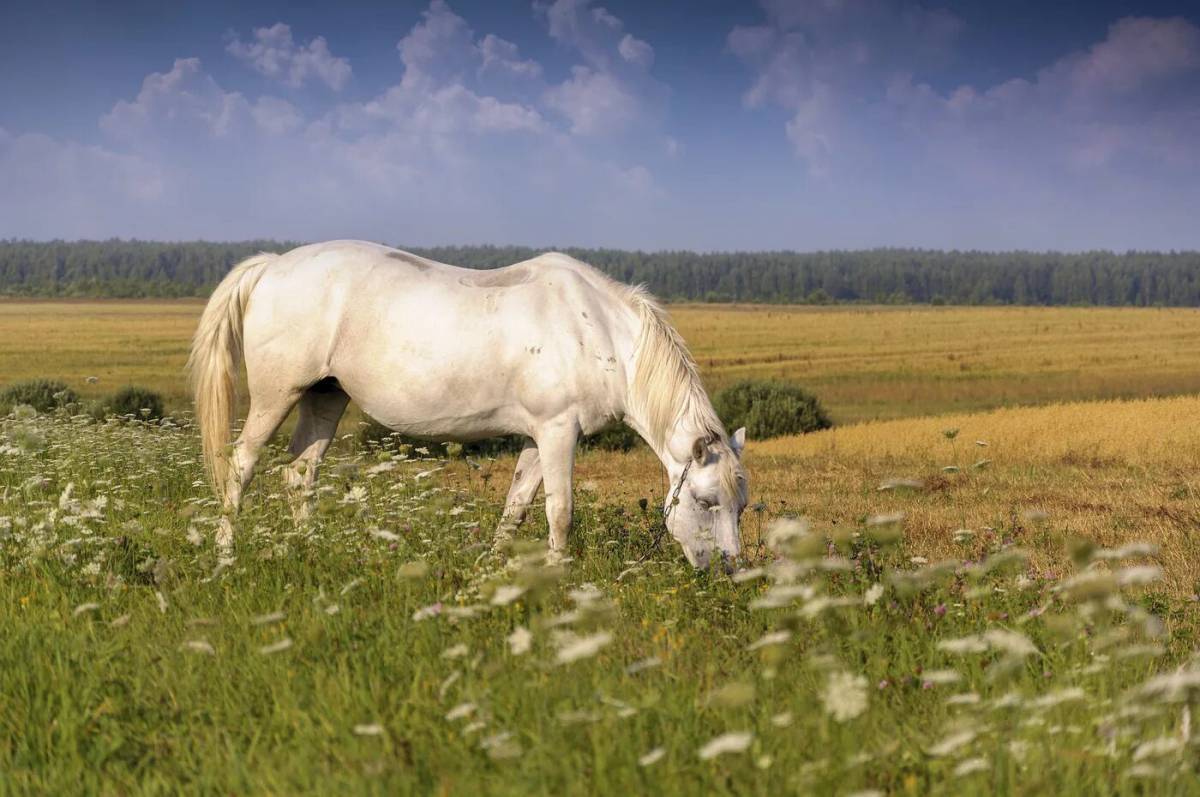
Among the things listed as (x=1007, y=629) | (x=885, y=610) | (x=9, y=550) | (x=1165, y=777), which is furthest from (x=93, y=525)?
(x=1165, y=777)

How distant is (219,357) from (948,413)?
35.3 metres

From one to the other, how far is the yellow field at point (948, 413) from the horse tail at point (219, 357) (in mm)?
1947

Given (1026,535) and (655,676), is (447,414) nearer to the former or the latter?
(655,676)

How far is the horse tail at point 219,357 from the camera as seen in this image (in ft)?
27.2

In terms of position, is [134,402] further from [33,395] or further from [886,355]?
[886,355]

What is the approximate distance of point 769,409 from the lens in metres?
33.3

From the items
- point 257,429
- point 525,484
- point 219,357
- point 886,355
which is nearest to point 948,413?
point 886,355

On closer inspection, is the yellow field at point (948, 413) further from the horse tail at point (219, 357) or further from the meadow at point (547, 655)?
the horse tail at point (219, 357)

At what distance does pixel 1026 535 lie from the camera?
10148 millimetres

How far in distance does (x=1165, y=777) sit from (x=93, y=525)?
592 centimetres

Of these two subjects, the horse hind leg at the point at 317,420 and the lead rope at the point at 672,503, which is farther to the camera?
the horse hind leg at the point at 317,420

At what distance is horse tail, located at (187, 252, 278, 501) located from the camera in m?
8.30

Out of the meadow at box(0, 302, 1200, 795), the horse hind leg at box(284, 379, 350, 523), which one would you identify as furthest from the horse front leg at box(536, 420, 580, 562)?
the horse hind leg at box(284, 379, 350, 523)

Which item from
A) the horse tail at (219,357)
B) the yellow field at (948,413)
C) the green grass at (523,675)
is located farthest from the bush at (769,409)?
the green grass at (523,675)
